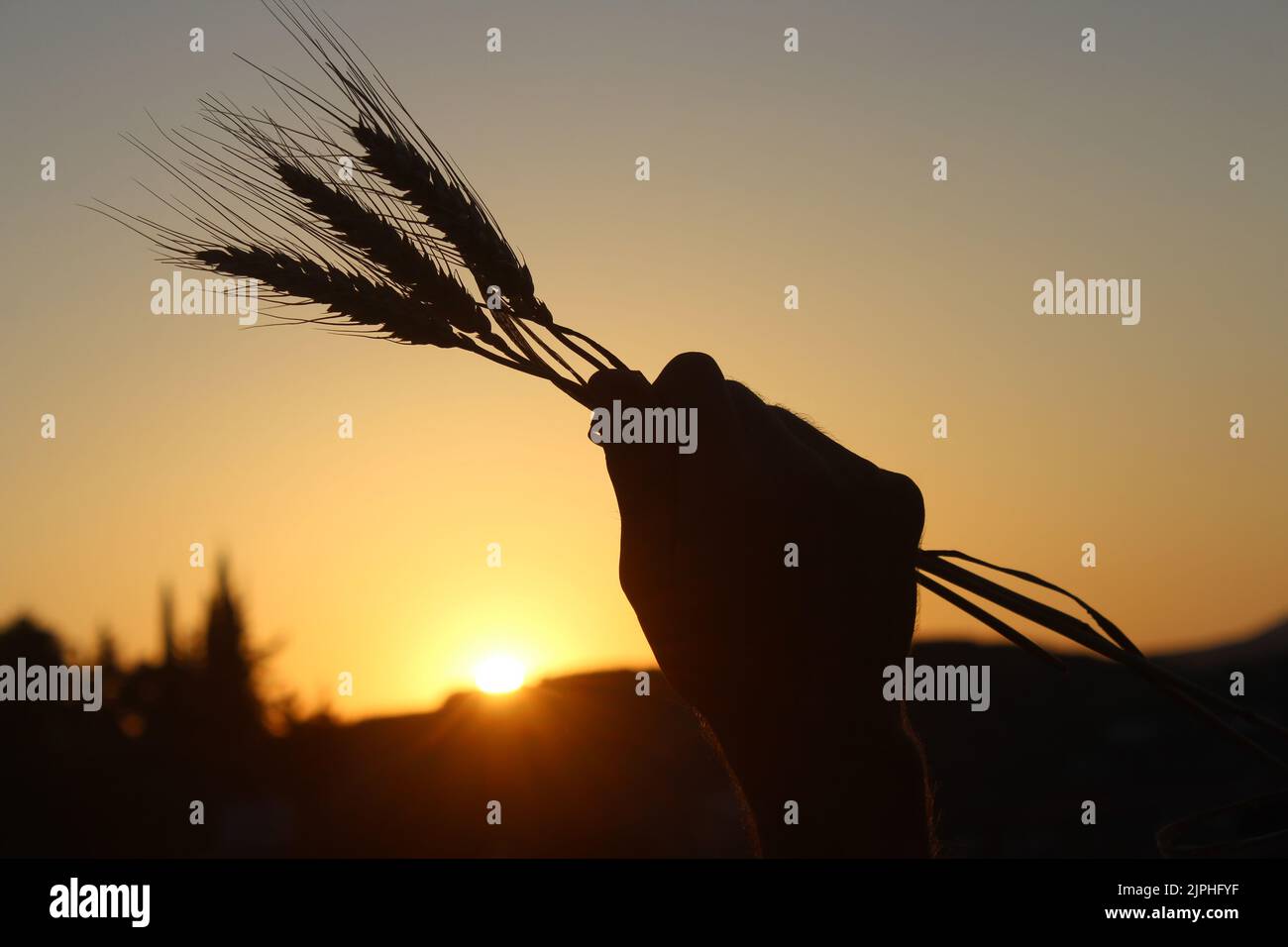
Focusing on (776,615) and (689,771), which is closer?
(776,615)

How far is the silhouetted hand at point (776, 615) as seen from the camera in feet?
6.02

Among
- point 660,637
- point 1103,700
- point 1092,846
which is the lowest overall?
point 1092,846

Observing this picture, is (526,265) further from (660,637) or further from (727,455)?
(660,637)

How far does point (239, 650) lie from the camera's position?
4841 centimetres

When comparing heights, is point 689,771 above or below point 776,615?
below

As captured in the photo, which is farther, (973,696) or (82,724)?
(82,724)

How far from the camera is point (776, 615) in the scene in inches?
72.9

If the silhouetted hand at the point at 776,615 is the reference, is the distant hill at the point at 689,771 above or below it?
below

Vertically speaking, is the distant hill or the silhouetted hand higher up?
the silhouetted hand

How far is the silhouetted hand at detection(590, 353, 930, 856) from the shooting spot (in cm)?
183

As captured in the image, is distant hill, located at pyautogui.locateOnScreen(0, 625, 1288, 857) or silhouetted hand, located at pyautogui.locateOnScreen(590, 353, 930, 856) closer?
Answer: silhouetted hand, located at pyautogui.locateOnScreen(590, 353, 930, 856)

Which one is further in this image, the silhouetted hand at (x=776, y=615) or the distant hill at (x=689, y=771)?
the distant hill at (x=689, y=771)
